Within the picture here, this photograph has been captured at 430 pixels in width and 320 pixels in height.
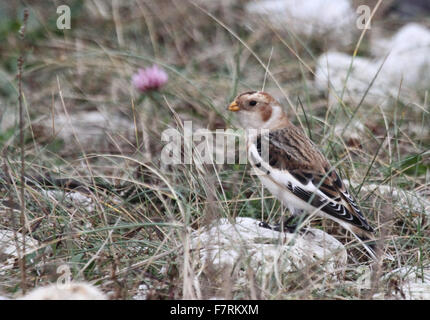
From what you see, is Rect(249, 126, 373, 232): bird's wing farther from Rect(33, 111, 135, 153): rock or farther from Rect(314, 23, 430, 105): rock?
Rect(314, 23, 430, 105): rock

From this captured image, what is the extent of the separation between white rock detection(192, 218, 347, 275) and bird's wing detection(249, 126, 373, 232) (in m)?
0.17

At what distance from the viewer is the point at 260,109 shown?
3383 mm

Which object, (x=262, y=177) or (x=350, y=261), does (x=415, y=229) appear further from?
(x=262, y=177)

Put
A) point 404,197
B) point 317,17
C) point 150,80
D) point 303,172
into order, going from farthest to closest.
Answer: point 317,17 → point 150,80 → point 404,197 → point 303,172

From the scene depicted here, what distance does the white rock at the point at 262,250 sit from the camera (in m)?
2.38

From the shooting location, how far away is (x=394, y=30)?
5.96m

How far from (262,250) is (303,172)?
2.17 feet

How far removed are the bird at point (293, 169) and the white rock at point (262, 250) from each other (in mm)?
154

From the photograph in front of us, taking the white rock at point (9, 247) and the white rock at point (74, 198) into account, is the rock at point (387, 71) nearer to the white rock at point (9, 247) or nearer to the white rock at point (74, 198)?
the white rock at point (74, 198)

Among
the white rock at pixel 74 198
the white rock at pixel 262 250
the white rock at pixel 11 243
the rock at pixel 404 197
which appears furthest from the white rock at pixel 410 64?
the white rock at pixel 11 243

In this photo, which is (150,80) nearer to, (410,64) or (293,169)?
(293,169)

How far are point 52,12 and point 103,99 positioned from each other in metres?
1.38

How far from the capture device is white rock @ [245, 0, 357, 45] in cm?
555

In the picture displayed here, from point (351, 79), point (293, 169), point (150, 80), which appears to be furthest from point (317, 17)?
point (293, 169)
